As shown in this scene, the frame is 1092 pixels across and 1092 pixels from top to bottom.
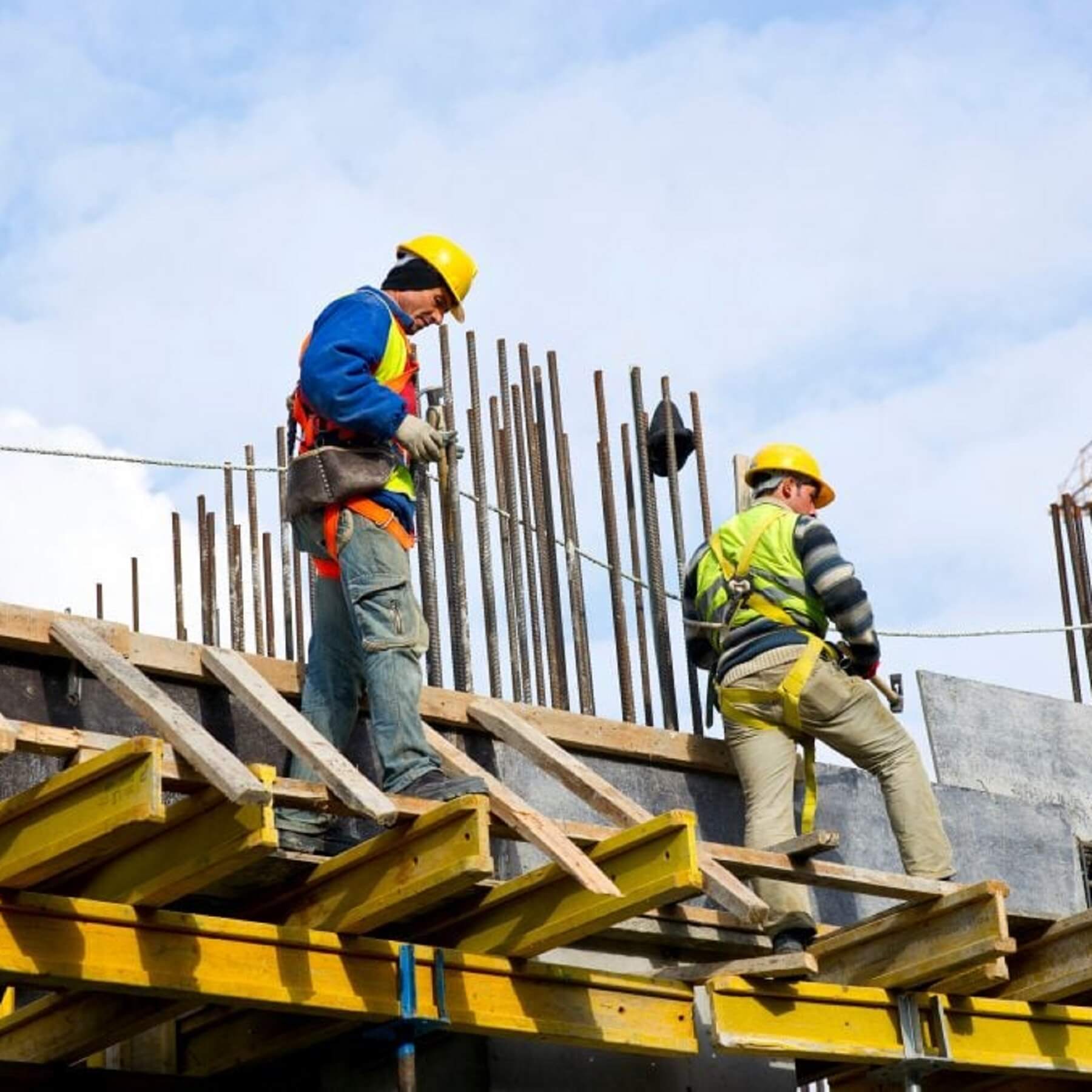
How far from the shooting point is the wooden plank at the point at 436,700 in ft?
26.5

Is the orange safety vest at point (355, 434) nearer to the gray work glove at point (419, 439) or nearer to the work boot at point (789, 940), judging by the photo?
the gray work glove at point (419, 439)

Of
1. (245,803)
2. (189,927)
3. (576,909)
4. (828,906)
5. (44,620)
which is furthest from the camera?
(828,906)

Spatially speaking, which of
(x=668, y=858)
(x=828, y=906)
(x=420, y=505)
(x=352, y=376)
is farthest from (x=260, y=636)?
(x=668, y=858)

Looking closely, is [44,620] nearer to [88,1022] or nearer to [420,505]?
[88,1022]

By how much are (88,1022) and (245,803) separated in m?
1.56

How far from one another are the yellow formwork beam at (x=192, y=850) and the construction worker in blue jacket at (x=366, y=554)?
2.85 ft

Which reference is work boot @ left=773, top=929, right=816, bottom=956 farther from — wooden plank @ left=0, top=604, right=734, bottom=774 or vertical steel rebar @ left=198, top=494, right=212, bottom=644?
vertical steel rebar @ left=198, top=494, right=212, bottom=644

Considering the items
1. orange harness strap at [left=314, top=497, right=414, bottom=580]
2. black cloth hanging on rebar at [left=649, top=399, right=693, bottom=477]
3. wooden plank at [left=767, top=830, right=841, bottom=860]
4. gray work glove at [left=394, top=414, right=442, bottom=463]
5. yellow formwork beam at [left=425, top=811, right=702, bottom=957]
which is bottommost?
yellow formwork beam at [left=425, top=811, right=702, bottom=957]

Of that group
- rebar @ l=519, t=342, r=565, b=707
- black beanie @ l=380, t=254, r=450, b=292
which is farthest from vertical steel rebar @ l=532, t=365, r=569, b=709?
black beanie @ l=380, t=254, r=450, b=292

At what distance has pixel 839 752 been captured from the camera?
9.61 meters

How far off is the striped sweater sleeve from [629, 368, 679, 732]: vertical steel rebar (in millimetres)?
1145

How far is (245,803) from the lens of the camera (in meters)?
6.64

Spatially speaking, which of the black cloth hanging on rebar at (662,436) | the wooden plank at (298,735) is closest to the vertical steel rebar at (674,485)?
the black cloth hanging on rebar at (662,436)

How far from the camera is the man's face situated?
8836mm
